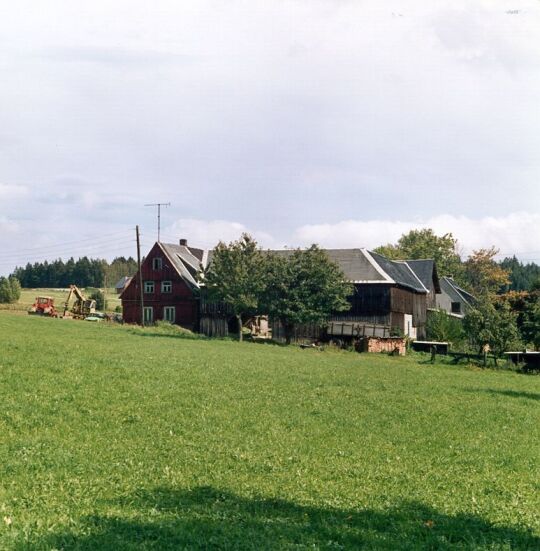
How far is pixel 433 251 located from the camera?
113 m

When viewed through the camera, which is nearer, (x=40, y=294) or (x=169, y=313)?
(x=169, y=313)

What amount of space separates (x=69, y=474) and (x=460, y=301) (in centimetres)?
8581

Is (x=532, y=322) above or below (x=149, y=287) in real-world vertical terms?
below

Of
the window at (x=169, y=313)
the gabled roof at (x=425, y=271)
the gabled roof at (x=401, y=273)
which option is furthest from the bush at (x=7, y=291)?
the gabled roof at (x=425, y=271)

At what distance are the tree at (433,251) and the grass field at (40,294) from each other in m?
48.0

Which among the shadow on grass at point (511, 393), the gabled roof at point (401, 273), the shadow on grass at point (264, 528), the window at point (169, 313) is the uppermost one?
the gabled roof at point (401, 273)

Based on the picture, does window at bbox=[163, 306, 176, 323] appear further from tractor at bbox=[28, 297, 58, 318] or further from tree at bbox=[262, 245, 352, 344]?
tree at bbox=[262, 245, 352, 344]

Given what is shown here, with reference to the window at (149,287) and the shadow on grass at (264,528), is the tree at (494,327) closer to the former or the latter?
the window at (149,287)

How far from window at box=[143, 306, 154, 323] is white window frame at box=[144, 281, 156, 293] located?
182 centimetres

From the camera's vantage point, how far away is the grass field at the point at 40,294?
70.4 metres

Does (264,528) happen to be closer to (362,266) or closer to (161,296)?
(362,266)

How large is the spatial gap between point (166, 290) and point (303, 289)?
1985 centimetres

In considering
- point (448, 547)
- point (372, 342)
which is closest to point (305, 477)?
point (448, 547)

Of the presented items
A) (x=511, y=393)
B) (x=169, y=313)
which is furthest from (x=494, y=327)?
(x=169, y=313)
